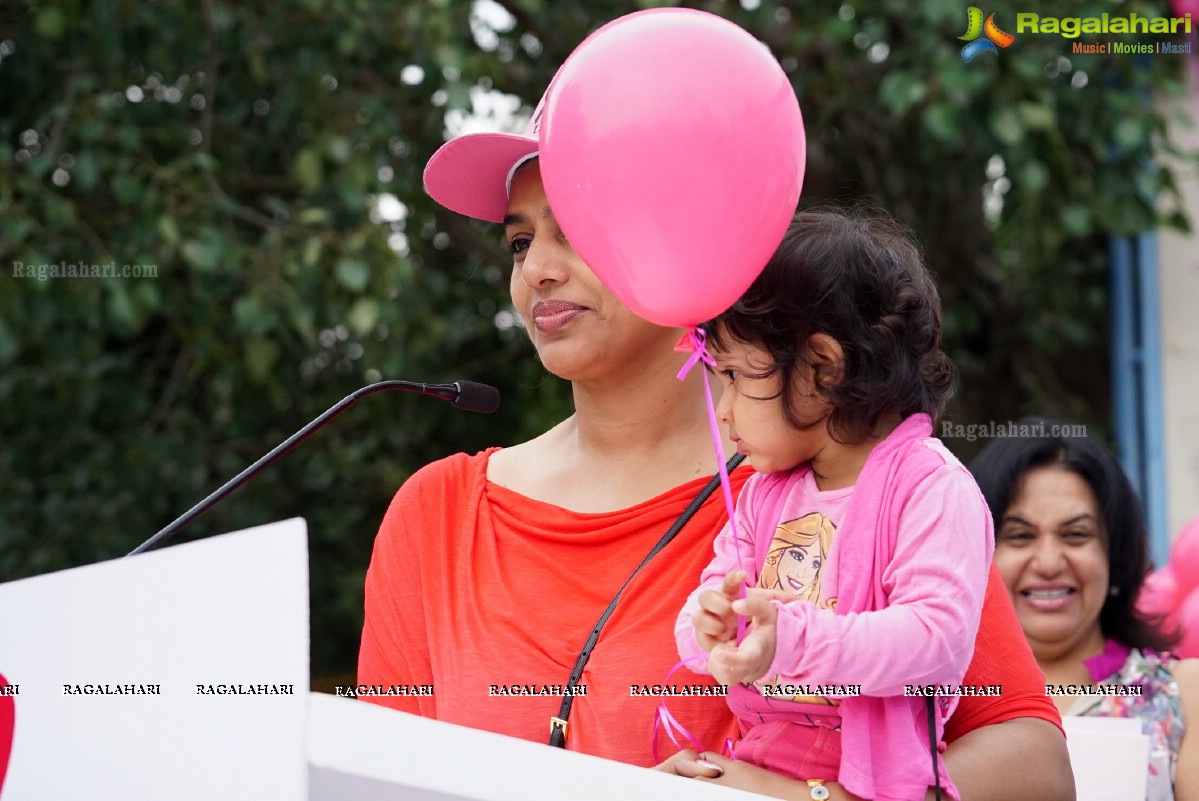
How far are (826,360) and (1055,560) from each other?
138 cm

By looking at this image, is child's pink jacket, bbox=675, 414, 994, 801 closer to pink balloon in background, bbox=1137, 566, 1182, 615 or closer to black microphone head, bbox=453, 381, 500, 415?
black microphone head, bbox=453, 381, 500, 415

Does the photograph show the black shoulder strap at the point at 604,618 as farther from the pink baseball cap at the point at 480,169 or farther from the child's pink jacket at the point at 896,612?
the pink baseball cap at the point at 480,169

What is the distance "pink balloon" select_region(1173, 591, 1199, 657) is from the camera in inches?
109

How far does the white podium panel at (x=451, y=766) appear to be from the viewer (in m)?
0.99

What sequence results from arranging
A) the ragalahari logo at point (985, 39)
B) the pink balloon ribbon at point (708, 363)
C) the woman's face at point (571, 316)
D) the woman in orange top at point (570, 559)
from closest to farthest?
the pink balloon ribbon at point (708, 363) → the woman in orange top at point (570, 559) → the woman's face at point (571, 316) → the ragalahari logo at point (985, 39)

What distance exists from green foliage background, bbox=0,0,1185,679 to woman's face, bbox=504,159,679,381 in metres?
1.48

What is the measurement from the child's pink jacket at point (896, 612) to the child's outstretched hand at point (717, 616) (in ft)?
0.17

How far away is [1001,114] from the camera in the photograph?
3391 millimetres

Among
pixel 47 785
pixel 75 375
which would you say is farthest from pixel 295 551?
pixel 75 375

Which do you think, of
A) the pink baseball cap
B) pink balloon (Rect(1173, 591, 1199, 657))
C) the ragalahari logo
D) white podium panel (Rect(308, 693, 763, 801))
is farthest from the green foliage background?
white podium panel (Rect(308, 693, 763, 801))

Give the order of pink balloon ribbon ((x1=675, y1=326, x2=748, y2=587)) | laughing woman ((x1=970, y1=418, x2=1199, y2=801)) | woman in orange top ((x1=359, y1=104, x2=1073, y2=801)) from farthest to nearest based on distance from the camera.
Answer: laughing woman ((x1=970, y1=418, x2=1199, y2=801)), woman in orange top ((x1=359, y1=104, x2=1073, y2=801)), pink balloon ribbon ((x1=675, y1=326, x2=748, y2=587))

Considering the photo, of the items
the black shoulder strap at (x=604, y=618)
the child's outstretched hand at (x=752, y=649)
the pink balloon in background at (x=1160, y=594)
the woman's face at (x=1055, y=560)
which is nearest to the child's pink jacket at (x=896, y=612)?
the child's outstretched hand at (x=752, y=649)

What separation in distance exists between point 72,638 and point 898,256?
36.4 inches

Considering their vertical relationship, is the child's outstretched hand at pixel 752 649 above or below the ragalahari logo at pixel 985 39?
below
